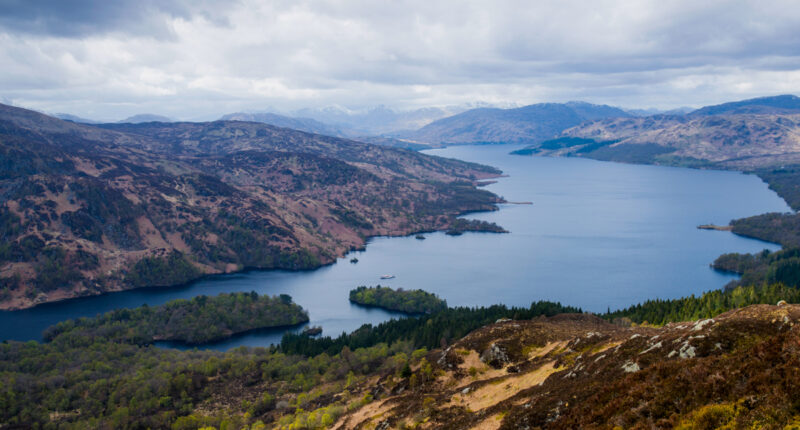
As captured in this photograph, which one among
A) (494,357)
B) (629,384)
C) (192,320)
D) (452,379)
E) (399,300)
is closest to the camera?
(629,384)

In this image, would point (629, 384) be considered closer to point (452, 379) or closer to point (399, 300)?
point (452, 379)

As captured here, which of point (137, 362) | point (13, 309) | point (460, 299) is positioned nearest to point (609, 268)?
point (460, 299)

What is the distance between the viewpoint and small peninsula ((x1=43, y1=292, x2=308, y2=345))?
129125 mm

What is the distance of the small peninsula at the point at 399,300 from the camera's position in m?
146

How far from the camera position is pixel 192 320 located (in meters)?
136

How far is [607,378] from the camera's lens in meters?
30.4

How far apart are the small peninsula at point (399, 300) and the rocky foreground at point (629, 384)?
308 ft

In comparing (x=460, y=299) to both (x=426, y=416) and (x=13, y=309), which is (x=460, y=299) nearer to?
(x=426, y=416)

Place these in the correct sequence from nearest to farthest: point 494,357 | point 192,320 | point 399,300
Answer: point 494,357
point 192,320
point 399,300

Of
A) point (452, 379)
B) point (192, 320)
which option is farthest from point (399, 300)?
point (452, 379)

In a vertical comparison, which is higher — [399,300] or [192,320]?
[399,300]

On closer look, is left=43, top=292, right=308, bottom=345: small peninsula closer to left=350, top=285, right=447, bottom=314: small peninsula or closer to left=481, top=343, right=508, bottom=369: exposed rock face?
left=350, top=285, right=447, bottom=314: small peninsula

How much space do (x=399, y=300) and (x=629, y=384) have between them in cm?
12566

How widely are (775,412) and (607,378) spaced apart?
35.6ft
